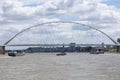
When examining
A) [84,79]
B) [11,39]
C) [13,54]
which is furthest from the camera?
[11,39]

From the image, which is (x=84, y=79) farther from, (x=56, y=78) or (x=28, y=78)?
(x=28, y=78)

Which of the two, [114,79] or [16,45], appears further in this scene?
[16,45]

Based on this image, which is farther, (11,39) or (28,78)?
(11,39)

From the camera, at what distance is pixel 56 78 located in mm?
49750

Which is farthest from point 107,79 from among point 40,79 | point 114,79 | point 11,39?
point 11,39

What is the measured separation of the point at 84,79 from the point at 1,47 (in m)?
150

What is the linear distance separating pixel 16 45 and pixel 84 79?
15272 centimetres

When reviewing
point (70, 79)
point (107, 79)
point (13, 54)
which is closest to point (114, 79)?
point (107, 79)

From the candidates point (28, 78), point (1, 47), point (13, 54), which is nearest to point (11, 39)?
point (1, 47)

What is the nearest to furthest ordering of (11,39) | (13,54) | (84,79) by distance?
1. (84,79)
2. (13,54)
3. (11,39)

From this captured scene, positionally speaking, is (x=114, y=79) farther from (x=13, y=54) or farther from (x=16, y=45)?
(x=16, y=45)

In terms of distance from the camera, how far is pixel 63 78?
49906 millimetres

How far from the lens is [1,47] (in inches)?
7702

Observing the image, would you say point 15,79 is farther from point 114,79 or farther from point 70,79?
point 114,79
